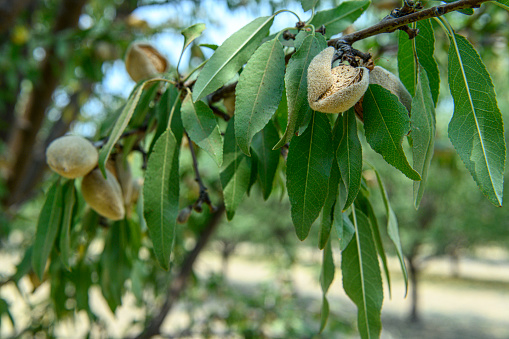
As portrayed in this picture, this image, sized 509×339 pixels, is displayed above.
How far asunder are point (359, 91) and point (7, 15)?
1.69 metres

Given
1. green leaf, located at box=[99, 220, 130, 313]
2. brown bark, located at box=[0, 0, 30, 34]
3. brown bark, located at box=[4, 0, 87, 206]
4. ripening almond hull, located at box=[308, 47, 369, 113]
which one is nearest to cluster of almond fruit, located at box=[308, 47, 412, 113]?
ripening almond hull, located at box=[308, 47, 369, 113]

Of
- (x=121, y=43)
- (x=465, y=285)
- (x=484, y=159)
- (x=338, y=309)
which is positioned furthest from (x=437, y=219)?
(x=484, y=159)

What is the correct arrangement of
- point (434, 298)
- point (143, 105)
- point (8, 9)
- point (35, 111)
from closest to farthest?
point (143, 105), point (8, 9), point (35, 111), point (434, 298)

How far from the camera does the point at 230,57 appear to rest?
21.5 inches

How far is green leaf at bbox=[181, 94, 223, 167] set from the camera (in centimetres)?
54

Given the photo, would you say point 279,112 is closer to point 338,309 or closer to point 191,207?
point 191,207

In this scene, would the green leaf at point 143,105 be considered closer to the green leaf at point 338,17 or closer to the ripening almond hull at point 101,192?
the ripening almond hull at point 101,192

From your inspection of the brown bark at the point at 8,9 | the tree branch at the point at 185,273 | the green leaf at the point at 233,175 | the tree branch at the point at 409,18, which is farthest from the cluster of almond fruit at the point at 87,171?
the brown bark at the point at 8,9

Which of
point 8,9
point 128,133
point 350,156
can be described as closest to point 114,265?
point 128,133

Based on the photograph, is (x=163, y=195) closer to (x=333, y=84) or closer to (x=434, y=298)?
(x=333, y=84)

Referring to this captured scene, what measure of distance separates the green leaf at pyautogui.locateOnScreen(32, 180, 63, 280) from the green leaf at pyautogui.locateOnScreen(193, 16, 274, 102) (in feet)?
1.26

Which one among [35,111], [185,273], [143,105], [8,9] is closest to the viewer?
[143,105]

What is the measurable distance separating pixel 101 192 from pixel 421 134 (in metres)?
0.52

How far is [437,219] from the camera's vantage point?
33.1 feet
